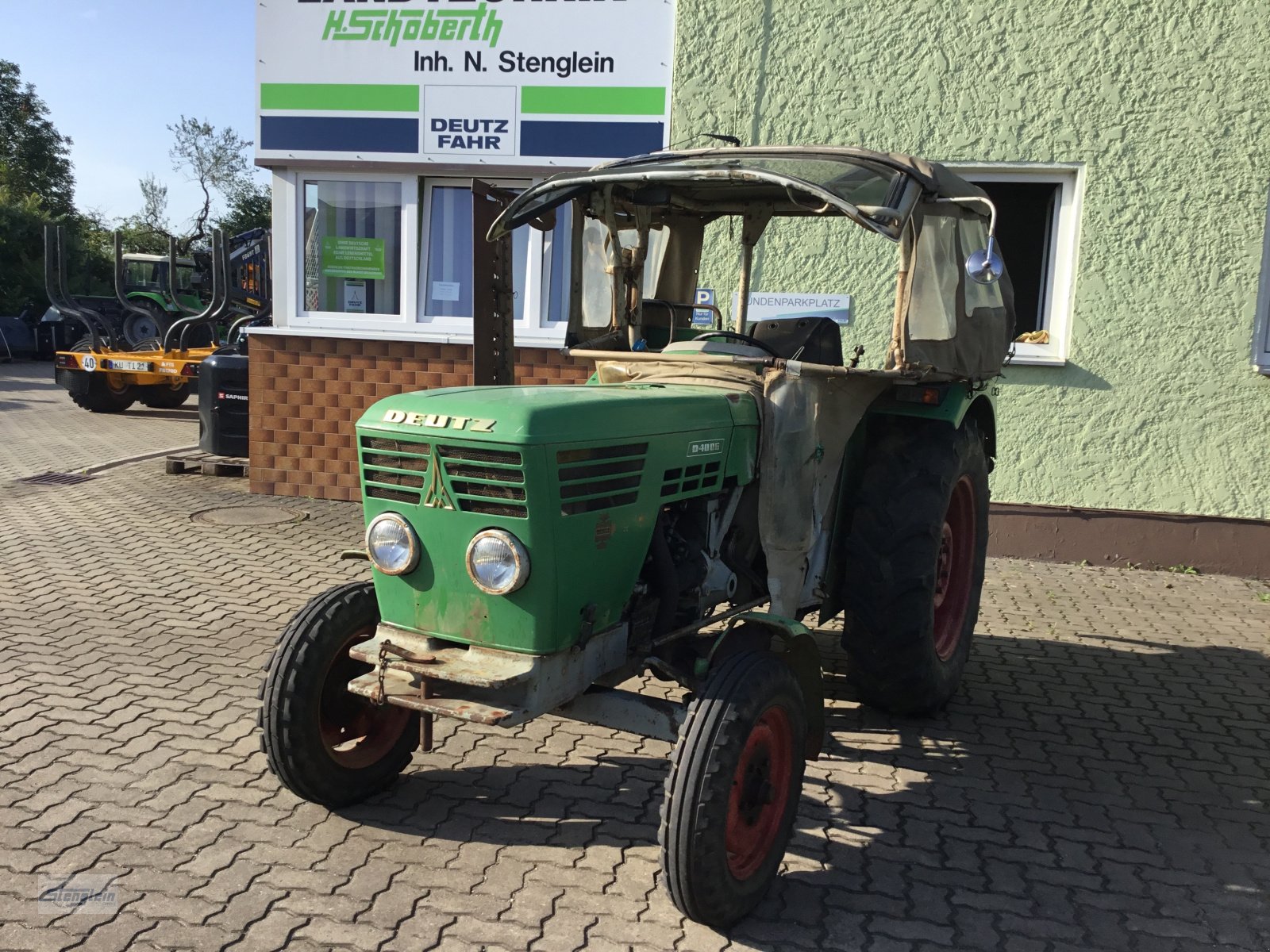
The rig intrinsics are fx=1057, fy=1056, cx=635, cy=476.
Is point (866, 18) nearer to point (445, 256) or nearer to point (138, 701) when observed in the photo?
point (445, 256)

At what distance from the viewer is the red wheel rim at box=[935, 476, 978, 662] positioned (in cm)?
480

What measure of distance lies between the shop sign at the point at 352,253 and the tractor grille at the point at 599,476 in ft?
19.1

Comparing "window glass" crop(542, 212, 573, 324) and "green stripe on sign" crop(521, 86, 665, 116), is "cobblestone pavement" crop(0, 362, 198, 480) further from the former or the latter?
"green stripe on sign" crop(521, 86, 665, 116)

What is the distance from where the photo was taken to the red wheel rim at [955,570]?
4805 mm

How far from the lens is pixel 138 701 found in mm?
4410

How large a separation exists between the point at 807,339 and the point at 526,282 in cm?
439

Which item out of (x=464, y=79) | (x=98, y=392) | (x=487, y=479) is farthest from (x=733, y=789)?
(x=98, y=392)

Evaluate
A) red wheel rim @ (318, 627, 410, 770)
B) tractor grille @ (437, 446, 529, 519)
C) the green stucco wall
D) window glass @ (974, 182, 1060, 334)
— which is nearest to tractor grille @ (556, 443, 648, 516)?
tractor grille @ (437, 446, 529, 519)

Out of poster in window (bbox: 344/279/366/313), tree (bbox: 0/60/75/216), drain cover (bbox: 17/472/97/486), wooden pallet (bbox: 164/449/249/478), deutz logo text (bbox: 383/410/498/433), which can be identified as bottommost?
drain cover (bbox: 17/472/97/486)

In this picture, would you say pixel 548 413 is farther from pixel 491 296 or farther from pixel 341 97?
pixel 341 97

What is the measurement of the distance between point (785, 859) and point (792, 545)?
3.46 feet

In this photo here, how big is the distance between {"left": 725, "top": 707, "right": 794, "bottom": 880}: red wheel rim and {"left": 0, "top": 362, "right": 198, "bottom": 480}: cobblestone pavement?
898cm

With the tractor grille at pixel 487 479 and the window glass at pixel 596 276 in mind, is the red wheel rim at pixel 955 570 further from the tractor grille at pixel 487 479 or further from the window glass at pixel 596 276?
the tractor grille at pixel 487 479

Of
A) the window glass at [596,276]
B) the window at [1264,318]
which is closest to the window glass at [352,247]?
the window glass at [596,276]
